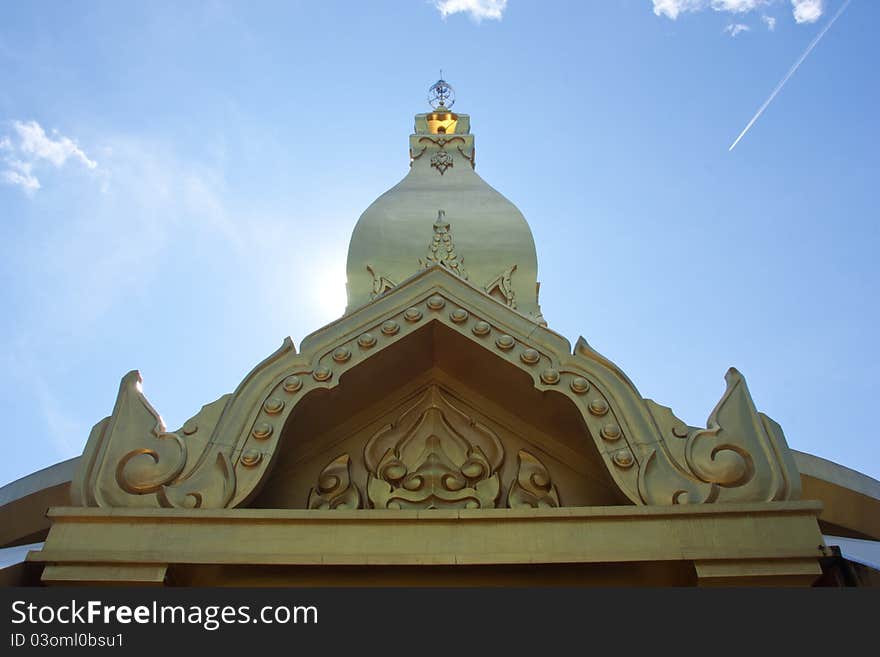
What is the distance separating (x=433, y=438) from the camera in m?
7.65

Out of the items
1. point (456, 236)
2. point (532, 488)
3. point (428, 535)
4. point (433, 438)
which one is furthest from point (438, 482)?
point (456, 236)

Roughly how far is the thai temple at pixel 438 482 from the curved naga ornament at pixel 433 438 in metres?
0.02

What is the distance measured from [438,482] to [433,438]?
17.7 inches

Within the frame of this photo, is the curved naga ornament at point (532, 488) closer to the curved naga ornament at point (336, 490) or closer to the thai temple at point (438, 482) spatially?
the thai temple at point (438, 482)

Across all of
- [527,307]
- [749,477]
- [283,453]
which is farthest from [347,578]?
[527,307]

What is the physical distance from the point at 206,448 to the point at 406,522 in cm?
159

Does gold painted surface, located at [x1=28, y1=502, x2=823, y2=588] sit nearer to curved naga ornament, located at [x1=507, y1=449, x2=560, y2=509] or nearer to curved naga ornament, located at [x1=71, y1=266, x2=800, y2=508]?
curved naga ornament, located at [x1=71, y1=266, x2=800, y2=508]

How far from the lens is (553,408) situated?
23.4 ft

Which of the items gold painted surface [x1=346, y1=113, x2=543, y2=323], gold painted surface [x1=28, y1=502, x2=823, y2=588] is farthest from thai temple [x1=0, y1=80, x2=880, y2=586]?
gold painted surface [x1=346, y1=113, x2=543, y2=323]

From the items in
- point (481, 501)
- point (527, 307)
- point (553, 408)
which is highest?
point (527, 307)

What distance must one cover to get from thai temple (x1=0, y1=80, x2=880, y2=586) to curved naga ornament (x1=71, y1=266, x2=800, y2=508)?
0.6 inches

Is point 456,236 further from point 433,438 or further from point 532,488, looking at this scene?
point 532,488

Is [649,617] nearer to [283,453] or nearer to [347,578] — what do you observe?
[347,578]

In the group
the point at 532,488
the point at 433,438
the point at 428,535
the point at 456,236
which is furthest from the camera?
the point at 456,236
